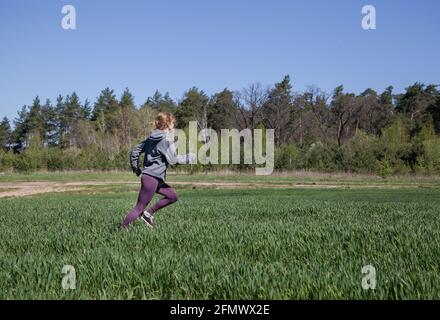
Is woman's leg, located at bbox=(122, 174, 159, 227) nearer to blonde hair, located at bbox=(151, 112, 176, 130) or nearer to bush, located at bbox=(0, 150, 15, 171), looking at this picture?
blonde hair, located at bbox=(151, 112, 176, 130)

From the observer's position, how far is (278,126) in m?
90.6

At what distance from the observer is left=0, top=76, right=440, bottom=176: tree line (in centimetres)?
5491

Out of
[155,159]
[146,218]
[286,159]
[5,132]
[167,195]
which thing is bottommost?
[286,159]

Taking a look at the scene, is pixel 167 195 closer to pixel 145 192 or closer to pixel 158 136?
pixel 145 192

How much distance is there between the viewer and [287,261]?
19.2ft

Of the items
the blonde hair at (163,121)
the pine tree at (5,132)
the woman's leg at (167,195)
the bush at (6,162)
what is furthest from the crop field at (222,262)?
the pine tree at (5,132)

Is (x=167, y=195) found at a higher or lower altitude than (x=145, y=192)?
lower

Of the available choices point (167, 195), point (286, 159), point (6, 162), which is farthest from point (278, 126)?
point (167, 195)

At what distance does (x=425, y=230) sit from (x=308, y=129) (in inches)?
3650

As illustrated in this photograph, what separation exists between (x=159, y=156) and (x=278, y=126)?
8329 centimetres

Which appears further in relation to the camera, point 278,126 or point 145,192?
point 278,126

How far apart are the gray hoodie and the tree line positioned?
1744 inches
